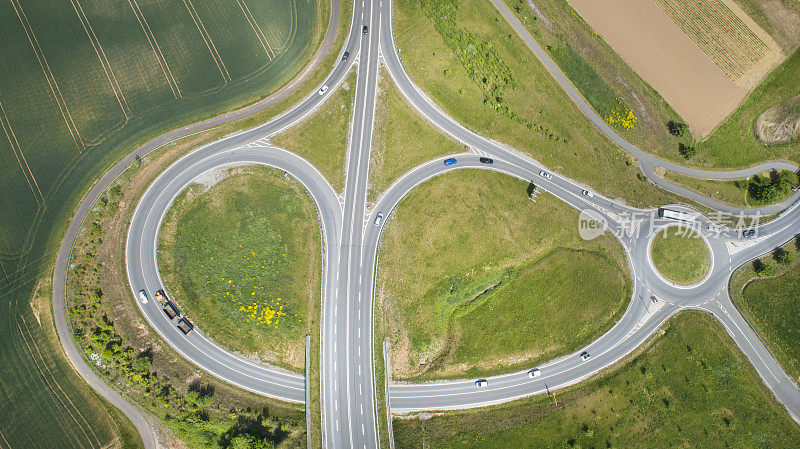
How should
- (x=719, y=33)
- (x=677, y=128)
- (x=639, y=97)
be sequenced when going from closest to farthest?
1. (x=677, y=128)
2. (x=639, y=97)
3. (x=719, y=33)

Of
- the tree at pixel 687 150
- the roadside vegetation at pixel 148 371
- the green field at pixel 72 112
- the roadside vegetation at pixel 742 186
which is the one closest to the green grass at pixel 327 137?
the green field at pixel 72 112

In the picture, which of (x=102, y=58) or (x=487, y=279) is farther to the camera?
(x=487, y=279)

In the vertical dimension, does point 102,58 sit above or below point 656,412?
above

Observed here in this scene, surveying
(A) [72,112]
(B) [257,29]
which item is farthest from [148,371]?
(B) [257,29]

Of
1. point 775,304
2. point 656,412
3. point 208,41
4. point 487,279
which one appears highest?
point 208,41

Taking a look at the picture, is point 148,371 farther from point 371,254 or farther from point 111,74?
point 111,74

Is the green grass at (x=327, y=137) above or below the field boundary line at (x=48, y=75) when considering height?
below

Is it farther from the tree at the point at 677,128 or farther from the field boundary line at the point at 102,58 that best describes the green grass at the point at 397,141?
the field boundary line at the point at 102,58
